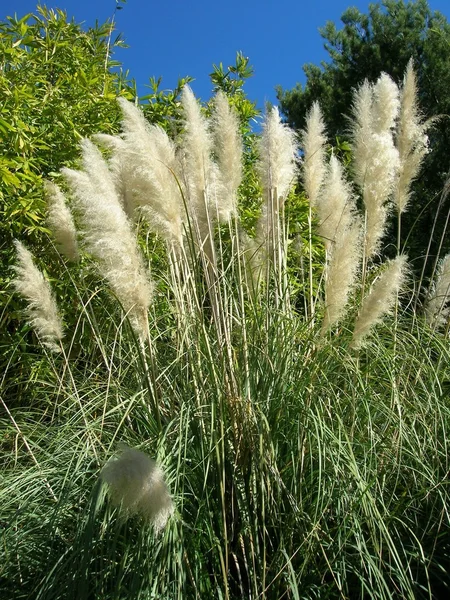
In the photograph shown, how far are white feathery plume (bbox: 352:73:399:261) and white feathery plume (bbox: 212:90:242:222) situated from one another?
0.62m

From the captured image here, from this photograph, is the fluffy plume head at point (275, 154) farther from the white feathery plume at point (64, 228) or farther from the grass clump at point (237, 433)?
the white feathery plume at point (64, 228)

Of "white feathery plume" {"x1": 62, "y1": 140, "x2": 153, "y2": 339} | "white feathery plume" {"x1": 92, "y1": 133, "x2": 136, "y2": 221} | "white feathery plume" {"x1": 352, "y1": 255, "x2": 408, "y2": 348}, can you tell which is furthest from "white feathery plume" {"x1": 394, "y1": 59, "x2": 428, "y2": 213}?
"white feathery plume" {"x1": 62, "y1": 140, "x2": 153, "y2": 339}

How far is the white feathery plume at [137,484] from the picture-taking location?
1.81m

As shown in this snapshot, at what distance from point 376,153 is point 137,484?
7.40 feet

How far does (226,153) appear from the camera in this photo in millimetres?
3404

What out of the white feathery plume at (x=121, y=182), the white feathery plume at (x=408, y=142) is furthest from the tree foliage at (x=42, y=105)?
the white feathery plume at (x=408, y=142)

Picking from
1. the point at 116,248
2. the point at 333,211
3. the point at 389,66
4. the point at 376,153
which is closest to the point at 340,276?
the point at 333,211

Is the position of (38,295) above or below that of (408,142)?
below

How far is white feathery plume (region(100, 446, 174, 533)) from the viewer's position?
5.95 ft

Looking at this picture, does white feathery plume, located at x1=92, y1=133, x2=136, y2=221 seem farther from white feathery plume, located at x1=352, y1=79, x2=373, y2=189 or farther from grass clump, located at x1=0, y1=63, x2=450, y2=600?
white feathery plume, located at x1=352, y1=79, x2=373, y2=189

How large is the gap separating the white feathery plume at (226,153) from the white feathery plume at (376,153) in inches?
24.4

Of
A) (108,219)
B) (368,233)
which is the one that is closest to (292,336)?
(368,233)

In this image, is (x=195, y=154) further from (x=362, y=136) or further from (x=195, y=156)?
(x=362, y=136)

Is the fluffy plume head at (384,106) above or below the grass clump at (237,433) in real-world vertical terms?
above
